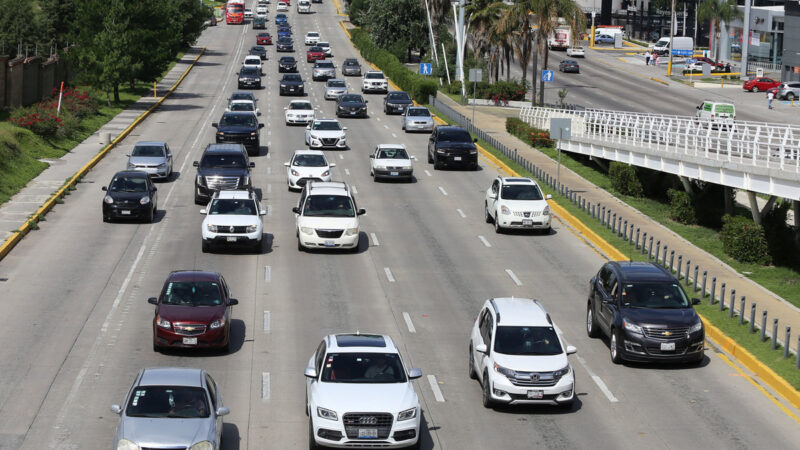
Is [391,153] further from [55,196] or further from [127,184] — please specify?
[55,196]

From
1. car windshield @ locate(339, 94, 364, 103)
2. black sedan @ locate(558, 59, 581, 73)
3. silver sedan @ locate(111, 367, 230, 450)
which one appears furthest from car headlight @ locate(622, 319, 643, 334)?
black sedan @ locate(558, 59, 581, 73)

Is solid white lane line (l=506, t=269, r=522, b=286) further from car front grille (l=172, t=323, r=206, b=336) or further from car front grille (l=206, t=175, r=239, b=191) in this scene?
car front grille (l=206, t=175, r=239, b=191)

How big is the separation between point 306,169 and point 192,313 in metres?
20.6

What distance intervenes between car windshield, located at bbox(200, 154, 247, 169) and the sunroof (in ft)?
72.4

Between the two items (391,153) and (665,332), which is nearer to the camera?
(665,332)

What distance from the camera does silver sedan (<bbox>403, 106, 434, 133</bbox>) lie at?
201ft

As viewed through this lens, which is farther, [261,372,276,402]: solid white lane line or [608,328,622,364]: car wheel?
[608,328,622,364]: car wheel

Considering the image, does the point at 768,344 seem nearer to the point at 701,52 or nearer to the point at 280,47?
the point at 280,47

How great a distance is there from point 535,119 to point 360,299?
1456 inches

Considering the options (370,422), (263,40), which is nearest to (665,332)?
(370,422)

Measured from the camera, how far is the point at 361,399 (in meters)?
17.1

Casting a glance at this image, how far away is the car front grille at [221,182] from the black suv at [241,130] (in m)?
11.2

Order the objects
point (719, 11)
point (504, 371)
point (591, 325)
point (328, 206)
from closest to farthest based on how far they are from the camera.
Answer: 1. point (504, 371)
2. point (591, 325)
3. point (328, 206)
4. point (719, 11)

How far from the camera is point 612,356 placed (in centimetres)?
2302
